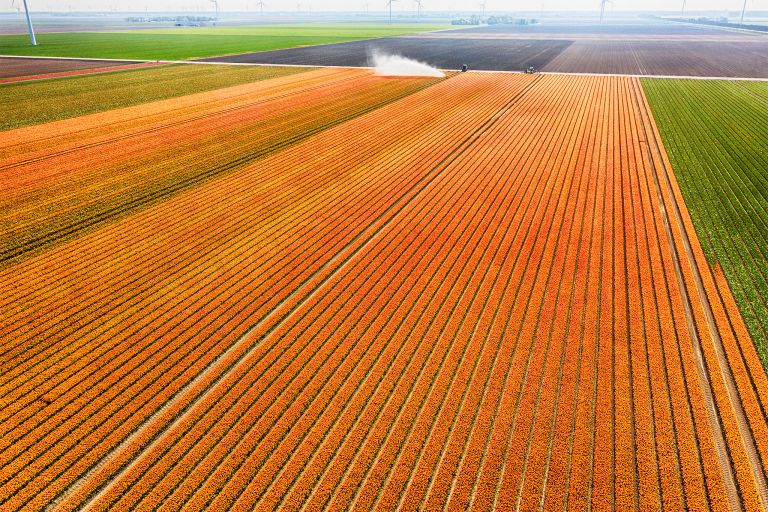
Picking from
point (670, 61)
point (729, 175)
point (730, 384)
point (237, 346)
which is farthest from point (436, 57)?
point (730, 384)

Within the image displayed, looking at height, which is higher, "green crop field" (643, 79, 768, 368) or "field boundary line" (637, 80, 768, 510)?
"green crop field" (643, 79, 768, 368)

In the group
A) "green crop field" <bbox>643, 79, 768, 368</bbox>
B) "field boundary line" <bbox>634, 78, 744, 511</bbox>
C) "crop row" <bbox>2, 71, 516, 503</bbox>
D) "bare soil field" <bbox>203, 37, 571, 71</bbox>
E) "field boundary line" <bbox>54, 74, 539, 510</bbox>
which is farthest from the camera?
"bare soil field" <bbox>203, 37, 571, 71</bbox>

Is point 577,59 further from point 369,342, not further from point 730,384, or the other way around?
point 369,342

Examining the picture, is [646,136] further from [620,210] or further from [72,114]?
[72,114]

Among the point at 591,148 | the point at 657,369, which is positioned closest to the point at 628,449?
the point at 657,369

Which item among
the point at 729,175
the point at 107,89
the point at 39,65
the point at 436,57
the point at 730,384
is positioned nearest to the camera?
the point at 730,384

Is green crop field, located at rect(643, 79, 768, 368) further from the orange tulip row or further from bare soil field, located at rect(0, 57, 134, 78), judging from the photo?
bare soil field, located at rect(0, 57, 134, 78)

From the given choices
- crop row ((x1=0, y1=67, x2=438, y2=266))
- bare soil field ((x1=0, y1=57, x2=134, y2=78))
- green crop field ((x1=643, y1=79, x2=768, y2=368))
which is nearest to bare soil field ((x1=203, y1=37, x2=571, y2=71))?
bare soil field ((x1=0, y1=57, x2=134, y2=78))
